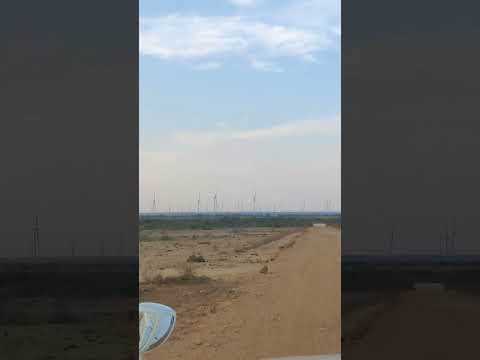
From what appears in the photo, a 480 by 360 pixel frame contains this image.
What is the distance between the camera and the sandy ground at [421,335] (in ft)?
12.9

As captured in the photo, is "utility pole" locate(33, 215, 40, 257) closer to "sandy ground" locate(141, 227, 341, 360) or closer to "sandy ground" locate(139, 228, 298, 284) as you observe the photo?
"sandy ground" locate(141, 227, 341, 360)

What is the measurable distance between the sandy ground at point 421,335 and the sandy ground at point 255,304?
18666mm

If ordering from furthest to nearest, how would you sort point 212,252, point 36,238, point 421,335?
point 212,252 < point 421,335 < point 36,238

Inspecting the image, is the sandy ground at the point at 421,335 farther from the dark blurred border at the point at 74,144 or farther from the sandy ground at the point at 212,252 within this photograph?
the sandy ground at the point at 212,252

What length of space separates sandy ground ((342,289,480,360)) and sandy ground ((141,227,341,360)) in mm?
18666

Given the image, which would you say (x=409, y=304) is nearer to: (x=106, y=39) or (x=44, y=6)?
(x=106, y=39)

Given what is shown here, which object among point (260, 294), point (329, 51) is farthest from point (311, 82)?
point (260, 294)

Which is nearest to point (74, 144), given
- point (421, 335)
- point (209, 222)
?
point (421, 335)

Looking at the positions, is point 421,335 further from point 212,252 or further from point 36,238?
point 212,252

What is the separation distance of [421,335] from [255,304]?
25.1 m

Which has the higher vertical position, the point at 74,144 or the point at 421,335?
the point at 74,144

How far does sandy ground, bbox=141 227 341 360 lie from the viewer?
25266 mm

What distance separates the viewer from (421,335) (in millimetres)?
4008

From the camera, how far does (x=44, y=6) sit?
3.22m
